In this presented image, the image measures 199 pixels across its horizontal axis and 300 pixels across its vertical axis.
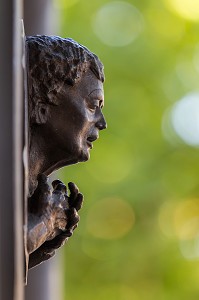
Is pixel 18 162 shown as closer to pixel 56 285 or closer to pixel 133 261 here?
pixel 56 285

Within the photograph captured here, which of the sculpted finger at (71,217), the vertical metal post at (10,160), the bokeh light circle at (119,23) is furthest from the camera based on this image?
the bokeh light circle at (119,23)

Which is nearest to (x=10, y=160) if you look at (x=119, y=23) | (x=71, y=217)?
(x=71, y=217)

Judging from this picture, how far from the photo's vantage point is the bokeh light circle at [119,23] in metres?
6.31

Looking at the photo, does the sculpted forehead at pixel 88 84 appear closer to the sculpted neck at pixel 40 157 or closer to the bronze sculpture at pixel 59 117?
the bronze sculpture at pixel 59 117

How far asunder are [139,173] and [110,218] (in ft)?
1.23

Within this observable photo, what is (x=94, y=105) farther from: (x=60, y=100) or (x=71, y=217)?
(x=71, y=217)

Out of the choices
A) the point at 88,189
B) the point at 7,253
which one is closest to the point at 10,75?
the point at 7,253

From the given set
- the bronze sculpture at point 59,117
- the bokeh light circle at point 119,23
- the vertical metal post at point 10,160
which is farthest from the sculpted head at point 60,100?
the bokeh light circle at point 119,23

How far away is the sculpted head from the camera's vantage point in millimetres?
1540

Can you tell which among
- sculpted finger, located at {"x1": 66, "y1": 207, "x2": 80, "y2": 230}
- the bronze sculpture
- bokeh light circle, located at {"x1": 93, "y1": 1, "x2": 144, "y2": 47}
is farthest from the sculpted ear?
bokeh light circle, located at {"x1": 93, "y1": 1, "x2": 144, "y2": 47}

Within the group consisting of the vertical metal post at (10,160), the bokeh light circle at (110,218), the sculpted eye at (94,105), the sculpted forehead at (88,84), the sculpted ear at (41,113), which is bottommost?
the vertical metal post at (10,160)

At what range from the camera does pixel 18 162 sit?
129cm

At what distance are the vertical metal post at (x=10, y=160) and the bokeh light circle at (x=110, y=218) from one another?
509cm

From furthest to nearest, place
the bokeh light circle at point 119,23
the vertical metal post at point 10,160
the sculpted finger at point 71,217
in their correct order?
1. the bokeh light circle at point 119,23
2. the sculpted finger at point 71,217
3. the vertical metal post at point 10,160
